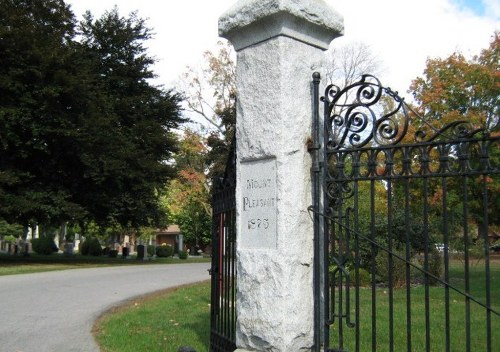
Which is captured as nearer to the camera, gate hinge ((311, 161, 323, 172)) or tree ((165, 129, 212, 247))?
gate hinge ((311, 161, 323, 172))

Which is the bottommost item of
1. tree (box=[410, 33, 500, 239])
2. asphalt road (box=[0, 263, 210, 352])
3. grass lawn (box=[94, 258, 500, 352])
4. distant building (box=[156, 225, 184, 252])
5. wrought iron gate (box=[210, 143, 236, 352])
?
distant building (box=[156, 225, 184, 252])

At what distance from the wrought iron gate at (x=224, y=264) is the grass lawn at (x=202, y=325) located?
1.23 m

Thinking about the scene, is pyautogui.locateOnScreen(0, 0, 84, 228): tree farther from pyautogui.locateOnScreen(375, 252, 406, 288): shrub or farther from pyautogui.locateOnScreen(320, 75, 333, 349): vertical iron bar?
pyautogui.locateOnScreen(320, 75, 333, 349): vertical iron bar

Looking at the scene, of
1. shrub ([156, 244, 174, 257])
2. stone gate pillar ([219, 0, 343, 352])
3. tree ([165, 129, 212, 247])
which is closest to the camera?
stone gate pillar ([219, 0, 343, 352])

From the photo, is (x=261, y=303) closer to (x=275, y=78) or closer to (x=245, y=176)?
(x=245, y=176)

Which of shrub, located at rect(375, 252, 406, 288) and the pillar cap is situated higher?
the pillar cap

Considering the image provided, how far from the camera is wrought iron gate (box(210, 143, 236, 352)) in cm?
566

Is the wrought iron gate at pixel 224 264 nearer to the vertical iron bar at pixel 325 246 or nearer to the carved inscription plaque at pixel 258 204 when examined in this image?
the carved inscription plaque at pixel 258 204

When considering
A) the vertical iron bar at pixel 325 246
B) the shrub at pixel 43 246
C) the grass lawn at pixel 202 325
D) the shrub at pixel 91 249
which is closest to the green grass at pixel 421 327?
the grass lawn at pixel 202 325

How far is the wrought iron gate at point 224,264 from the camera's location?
566cm

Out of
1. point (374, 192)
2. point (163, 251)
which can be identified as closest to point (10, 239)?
point (163, 251)

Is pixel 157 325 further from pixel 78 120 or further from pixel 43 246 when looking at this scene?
pixel 43 246

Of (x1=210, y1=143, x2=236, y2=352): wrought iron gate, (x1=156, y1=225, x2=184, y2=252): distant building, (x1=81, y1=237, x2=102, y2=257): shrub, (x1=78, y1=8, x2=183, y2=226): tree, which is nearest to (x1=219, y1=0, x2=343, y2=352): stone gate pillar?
(x1=210, y1=143, x2=236, y2=352): wrought iron gate

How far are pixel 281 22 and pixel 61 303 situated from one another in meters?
10.1
